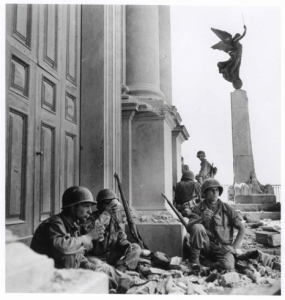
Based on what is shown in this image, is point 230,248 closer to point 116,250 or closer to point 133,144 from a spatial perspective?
point 116,250

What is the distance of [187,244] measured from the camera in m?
4.56

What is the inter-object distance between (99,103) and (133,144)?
0.91 metres

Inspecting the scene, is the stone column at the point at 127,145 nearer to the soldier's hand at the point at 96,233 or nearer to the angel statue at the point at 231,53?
the angel statue at the point at 231,53

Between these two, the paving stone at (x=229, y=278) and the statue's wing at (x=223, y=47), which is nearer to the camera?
the paving stone at (x=229, y=278)

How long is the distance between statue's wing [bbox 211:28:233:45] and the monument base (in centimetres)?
359

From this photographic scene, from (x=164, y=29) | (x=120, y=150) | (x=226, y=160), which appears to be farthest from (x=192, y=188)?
(x=164, y=29)

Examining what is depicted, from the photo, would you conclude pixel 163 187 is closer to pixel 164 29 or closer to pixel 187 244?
pixel 187 244

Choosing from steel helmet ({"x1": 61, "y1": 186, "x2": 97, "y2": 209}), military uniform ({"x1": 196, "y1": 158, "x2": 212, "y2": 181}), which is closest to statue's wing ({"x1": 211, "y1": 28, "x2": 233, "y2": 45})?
military uniform ({"x1": 196, "y1": 158, "x2": 212, "y2": 181})

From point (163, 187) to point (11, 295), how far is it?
2.80m

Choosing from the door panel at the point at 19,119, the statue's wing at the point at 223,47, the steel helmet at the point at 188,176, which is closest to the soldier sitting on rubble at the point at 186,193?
the steel helmet at the point at 188,176

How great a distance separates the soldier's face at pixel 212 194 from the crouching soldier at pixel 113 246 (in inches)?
40.7

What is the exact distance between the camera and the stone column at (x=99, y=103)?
476cm

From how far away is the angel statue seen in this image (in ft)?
16.5

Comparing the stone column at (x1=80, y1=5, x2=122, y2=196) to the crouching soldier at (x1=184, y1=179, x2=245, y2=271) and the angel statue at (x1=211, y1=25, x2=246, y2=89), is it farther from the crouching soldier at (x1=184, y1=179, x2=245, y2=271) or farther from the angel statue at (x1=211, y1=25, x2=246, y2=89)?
the angel statue at (x1=211, y1=25, x2=246, y2=89)
